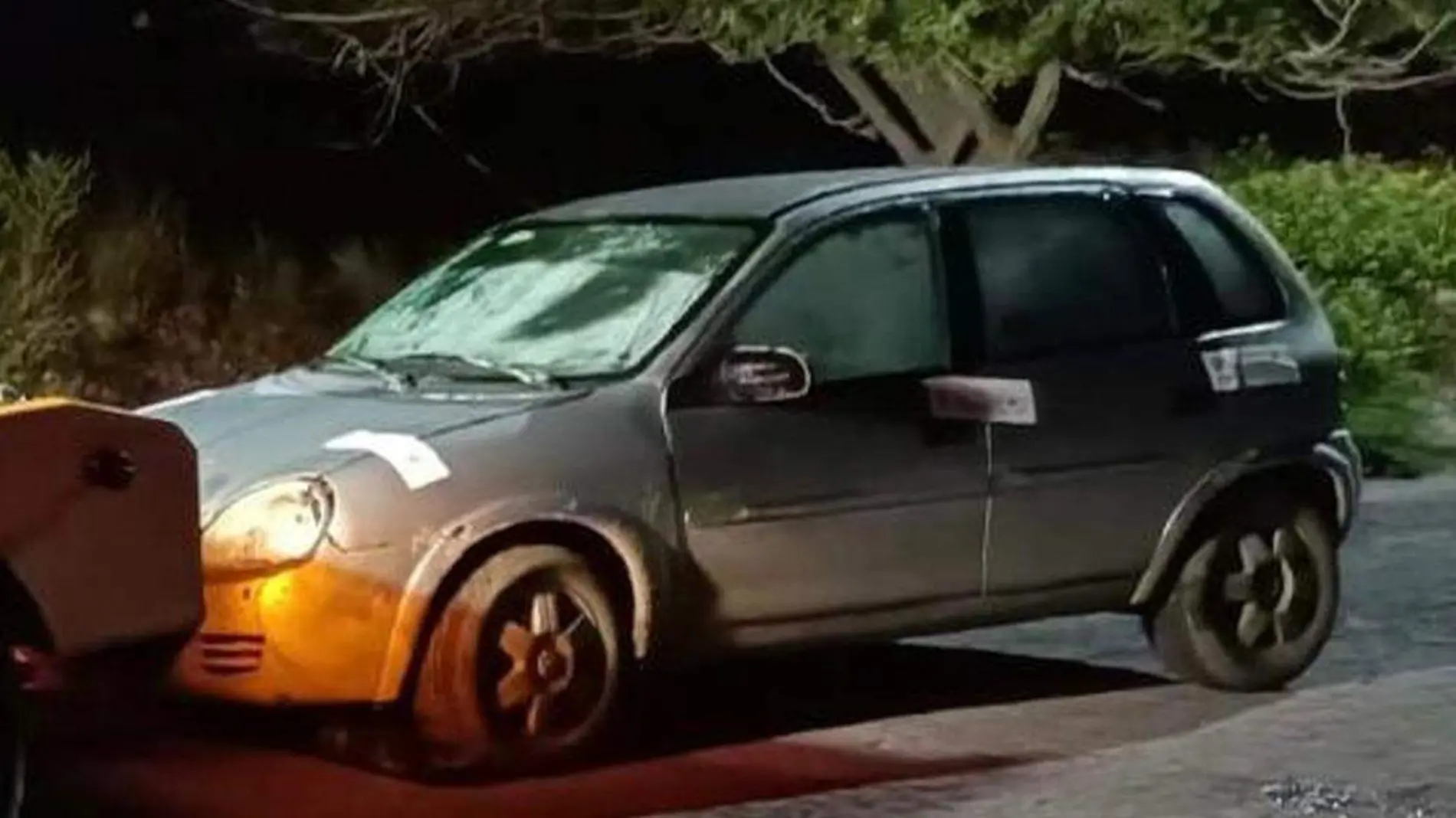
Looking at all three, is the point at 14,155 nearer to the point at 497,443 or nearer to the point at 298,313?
the point at 298,313

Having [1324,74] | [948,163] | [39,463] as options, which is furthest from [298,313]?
[39,463]

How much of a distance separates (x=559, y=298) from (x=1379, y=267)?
8681mm

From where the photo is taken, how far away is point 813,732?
9.48m

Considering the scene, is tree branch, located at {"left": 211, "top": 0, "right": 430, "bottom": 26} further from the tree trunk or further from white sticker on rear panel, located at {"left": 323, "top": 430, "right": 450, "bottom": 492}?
white sticker on rear panel, located at {"left": 323, "top": 430, "right": 450, "bottom": 492}

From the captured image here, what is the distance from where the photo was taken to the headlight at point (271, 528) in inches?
326

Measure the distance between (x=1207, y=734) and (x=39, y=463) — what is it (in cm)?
368

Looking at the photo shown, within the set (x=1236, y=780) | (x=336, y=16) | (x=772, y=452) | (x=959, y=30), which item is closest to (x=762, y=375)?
(x=772, y=452)

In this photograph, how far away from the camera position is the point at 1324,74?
17844mm

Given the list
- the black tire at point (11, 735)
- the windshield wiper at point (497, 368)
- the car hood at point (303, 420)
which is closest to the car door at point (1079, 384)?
the windshield wiper at point (497, 368)

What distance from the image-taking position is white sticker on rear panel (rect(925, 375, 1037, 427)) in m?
9.25

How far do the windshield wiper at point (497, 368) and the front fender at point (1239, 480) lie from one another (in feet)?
6.52

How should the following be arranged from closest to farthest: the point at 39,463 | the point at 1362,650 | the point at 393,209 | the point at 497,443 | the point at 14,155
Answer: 1. the point at 39,463
2. the point at 497,443
3. the point at 1362,650
4. the point at 14,155
5. the point at 393,209

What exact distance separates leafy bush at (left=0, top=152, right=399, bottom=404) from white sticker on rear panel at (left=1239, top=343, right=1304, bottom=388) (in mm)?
6412

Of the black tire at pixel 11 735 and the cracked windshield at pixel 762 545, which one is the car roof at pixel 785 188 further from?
the black tire at pixel 11 735
